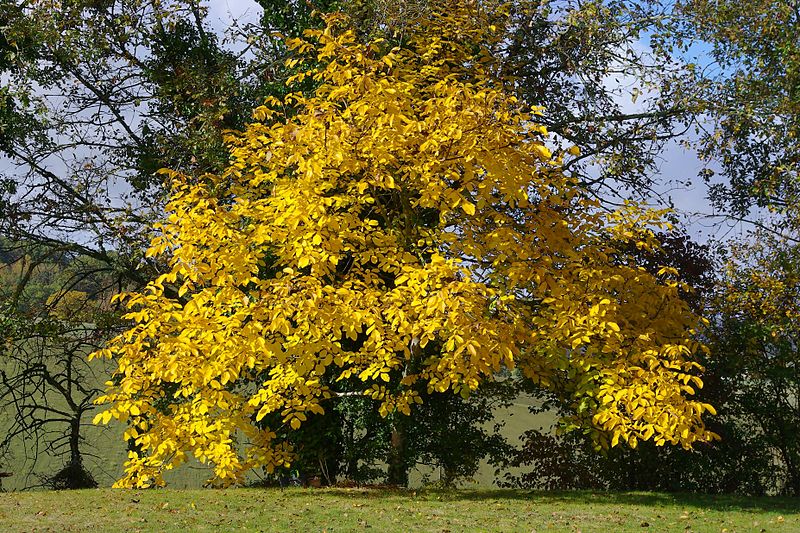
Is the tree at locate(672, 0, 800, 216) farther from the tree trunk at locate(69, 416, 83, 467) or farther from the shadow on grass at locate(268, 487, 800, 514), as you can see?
the tree trunk at locate(69, 416, 83, 467)

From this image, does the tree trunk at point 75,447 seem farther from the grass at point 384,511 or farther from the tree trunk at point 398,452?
the tree trunk at point 398,452

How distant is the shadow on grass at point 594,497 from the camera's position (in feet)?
27.0

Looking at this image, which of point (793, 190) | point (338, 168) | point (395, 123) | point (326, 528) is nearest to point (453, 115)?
point (395, 123)

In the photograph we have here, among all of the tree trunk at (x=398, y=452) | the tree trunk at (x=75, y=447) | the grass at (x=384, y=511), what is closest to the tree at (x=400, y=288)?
the grass at (x=384, y=511)

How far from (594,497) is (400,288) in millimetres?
3645

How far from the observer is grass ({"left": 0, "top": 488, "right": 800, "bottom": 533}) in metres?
6.61

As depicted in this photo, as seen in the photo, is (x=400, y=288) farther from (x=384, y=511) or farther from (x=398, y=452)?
(x=398, y=452)

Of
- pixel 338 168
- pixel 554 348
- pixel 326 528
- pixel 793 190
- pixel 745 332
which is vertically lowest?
pixel 326 528

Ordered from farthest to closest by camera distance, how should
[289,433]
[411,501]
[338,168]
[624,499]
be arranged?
[289,433] → [624,499] → [411,501] → [338,168]

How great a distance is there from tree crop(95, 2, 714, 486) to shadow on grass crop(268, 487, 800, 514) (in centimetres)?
97

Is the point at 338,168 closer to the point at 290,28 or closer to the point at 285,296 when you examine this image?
the point at 285,296

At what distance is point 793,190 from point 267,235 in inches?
263

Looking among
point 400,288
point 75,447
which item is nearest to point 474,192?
point 400,288

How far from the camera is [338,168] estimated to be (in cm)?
730
